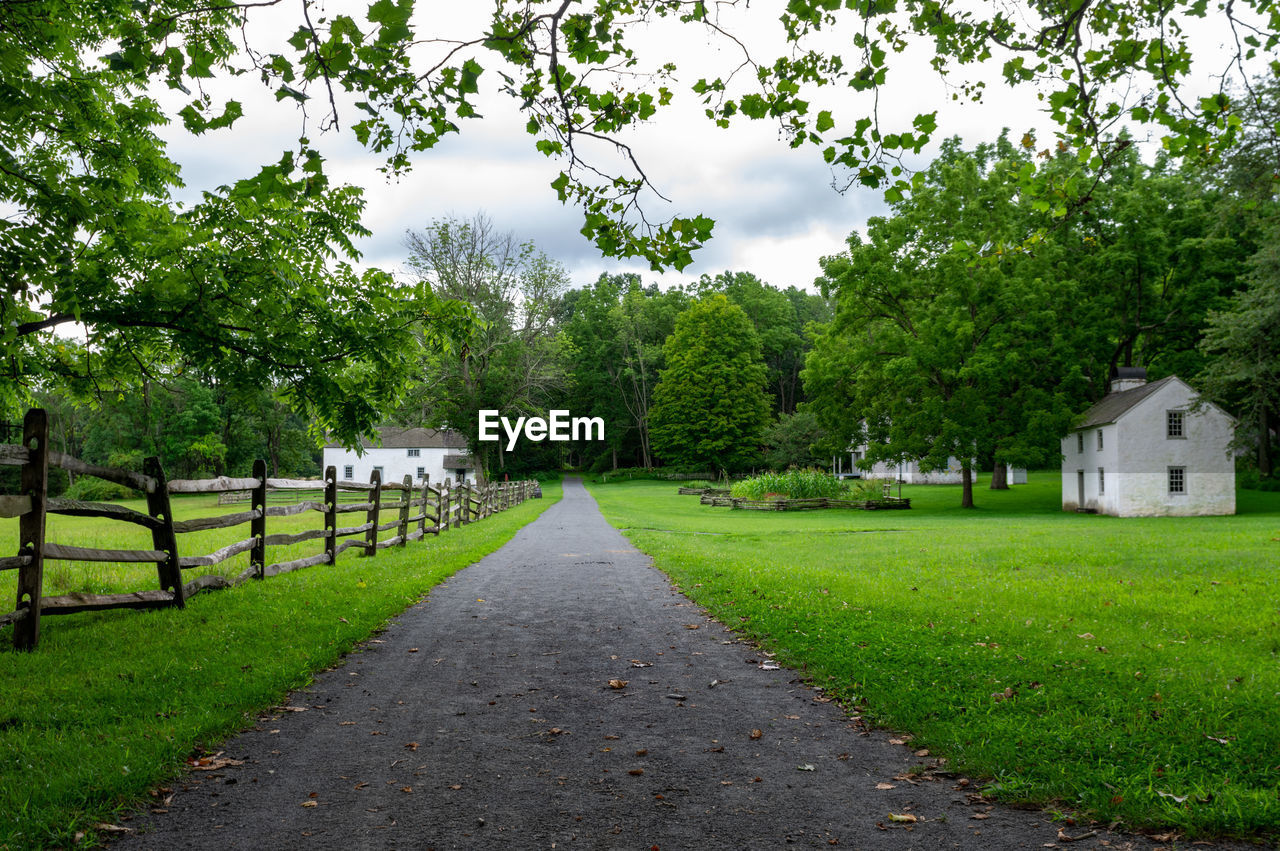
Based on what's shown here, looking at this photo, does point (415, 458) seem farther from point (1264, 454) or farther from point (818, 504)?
point (1264, 454)

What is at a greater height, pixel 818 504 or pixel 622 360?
pixel 622 360

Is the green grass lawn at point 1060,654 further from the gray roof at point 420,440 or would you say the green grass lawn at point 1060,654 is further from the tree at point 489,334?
the gray roof at point 420,440

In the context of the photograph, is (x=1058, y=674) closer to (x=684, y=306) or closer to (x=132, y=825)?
(x=132, y=825)

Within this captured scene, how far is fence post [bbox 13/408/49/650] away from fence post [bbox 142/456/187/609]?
5.19 ft

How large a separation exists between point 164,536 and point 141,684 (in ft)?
11.2

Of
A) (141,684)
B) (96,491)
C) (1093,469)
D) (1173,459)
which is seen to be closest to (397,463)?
(96,491)

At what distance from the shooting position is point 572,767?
15.2 feet

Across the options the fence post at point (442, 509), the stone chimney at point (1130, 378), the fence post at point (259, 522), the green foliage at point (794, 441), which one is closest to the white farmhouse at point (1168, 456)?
the stone chimney at point (1130, 378)

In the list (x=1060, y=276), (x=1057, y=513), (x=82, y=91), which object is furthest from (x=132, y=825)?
(x=1060, y=276)

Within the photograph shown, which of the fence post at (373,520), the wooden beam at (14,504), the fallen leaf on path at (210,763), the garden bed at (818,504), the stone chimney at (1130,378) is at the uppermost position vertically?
the stone chimney at (1130,378)

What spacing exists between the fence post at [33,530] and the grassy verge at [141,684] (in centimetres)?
24

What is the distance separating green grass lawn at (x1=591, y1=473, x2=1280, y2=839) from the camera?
4445 millimetres

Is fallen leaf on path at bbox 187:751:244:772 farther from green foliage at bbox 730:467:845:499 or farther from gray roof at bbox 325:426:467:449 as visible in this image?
gray roof at bbox 325:426:467:449

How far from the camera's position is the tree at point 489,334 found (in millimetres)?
44875
